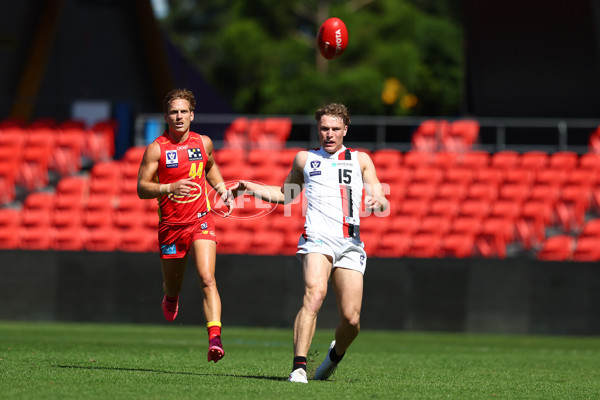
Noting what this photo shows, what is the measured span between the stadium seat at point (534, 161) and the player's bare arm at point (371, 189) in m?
11.3

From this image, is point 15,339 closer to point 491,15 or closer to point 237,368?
point 237,368

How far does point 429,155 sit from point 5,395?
1379 cm

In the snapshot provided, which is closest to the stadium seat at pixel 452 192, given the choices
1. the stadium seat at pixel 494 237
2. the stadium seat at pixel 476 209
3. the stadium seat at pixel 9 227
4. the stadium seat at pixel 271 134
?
the stadium seat at pixel 476 209

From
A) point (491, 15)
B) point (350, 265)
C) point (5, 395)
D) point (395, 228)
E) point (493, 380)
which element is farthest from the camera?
point (491, 15)

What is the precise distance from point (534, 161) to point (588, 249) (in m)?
2.25

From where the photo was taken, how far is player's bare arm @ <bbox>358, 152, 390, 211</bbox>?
27.7 ft

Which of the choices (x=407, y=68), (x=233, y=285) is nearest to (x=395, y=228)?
(x=233, y=285)

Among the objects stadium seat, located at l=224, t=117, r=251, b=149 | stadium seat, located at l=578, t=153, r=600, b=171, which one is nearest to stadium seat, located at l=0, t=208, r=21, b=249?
stadium seat, located at l=224, t=117, r=251, b=149

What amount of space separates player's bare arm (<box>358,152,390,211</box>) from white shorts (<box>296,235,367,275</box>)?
0.36 m

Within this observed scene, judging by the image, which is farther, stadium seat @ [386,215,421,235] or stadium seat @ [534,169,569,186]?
stadium seat @ [534,169,569,186]

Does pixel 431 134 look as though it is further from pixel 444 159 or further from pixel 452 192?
pixel 452 192

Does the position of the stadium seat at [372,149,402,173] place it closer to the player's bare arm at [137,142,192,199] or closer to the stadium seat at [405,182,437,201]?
the stadium seat at [405,182,437,201]

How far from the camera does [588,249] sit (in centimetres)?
1802

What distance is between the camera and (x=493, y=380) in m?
9.25
